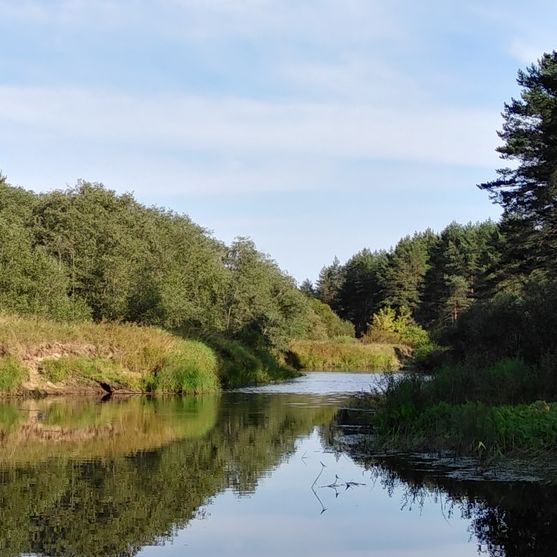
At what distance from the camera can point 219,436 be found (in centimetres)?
1836

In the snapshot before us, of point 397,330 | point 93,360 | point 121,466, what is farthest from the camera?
point 397,330

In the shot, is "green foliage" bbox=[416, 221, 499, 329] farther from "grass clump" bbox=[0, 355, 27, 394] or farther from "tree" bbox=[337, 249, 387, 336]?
"grass clump" bbox=[0, 355, 27, 394]

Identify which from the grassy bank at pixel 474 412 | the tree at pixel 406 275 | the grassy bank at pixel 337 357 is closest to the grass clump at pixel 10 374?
the grassy bank at pixel 474 412

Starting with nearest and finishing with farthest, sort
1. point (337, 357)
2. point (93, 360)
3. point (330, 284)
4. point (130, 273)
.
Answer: point (93, 360), point (130, 273), point (337, 357), point (330, 284)

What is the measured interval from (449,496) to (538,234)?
27.3 meters

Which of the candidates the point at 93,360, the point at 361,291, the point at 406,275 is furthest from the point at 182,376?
the point at 361,291

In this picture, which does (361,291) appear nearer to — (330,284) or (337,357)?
(330,284)

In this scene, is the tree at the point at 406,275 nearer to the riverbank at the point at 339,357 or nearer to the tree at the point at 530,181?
the riverbank at the point at 339,357

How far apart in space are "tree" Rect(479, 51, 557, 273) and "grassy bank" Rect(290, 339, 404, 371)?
23586 mm

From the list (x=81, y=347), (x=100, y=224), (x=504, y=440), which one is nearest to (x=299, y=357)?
(x=100, y=224)

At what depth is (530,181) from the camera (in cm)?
3803

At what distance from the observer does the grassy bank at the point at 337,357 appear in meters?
61.6

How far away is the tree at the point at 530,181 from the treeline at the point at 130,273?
15610 mm

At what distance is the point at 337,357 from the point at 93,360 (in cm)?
3341
